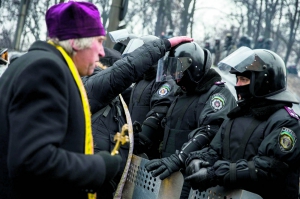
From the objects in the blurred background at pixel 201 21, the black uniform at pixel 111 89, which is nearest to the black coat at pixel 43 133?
the black uniform at pixel 111 89

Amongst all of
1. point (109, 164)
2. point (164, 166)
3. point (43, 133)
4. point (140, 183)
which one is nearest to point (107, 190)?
point (140, 183)

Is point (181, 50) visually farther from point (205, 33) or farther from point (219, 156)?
point (205, 33)

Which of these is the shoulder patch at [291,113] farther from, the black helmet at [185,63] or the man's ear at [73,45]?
the man's ear at [73,45]

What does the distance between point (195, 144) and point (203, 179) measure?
0.67 m

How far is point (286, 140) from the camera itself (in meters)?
3.61

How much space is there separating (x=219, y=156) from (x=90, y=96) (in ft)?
3.73

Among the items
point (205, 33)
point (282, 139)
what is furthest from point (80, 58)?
point (205, 33)

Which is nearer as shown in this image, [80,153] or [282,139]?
[80,153]

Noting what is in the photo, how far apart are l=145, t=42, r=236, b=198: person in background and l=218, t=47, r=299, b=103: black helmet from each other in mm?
446

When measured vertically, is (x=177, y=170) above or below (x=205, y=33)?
above

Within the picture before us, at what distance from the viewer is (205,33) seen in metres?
36.9

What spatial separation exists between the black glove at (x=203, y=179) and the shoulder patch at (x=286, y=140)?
0.54 m

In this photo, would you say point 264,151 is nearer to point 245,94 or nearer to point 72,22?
point 245,94

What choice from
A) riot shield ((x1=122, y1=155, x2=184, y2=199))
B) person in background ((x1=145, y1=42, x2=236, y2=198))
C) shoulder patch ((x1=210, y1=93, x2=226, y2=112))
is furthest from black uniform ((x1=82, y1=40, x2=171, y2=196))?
shoulder patch ((x1=210, y1=93, x2=226, y2=112))
